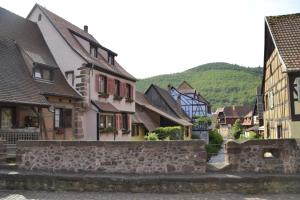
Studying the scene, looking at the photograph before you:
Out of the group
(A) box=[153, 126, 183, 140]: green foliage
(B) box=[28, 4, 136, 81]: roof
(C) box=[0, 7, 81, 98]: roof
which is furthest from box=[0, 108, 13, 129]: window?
(A) box=[153, 126, 183, 140]: green foliage

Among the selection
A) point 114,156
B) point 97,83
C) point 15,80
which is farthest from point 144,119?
point 114,156

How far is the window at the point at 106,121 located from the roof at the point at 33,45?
2.68 metres

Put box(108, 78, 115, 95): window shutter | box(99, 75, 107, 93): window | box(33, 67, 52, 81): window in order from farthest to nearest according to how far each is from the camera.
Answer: box(108, 78, 115, 95): window shutter → box(99, 75, 107, 93): window → box(33, 67, 52, 81): window

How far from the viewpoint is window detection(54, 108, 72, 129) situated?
2085cm

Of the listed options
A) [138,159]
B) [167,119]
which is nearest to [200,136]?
[167,119]

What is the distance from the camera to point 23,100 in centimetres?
1675

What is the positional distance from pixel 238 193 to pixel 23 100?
10.5m

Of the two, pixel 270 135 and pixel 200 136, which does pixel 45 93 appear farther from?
pixel 200 136

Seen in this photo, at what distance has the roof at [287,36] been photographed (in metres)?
18.5

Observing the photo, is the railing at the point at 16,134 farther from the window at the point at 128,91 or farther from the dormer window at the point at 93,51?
the window at the point at 128,91

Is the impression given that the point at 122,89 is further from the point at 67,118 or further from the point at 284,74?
the point at 284,74

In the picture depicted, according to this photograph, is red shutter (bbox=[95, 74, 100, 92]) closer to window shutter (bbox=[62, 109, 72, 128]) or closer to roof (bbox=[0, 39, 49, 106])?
window shutter (bbox=[62, 109, 72, 128])

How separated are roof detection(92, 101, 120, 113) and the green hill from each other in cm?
8765

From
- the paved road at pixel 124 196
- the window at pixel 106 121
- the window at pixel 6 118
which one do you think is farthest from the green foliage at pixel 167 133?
the paved road at pixel 124 196
